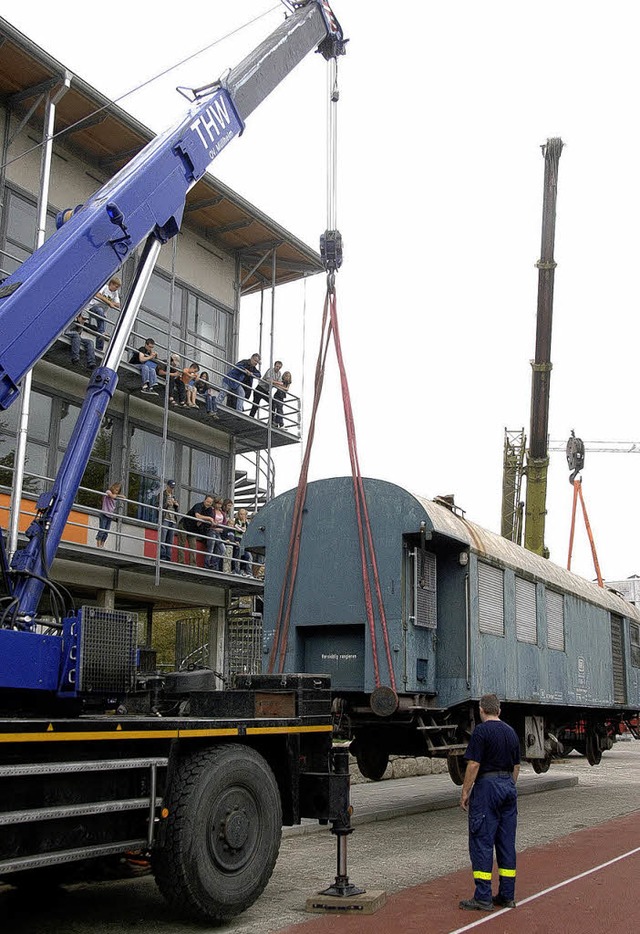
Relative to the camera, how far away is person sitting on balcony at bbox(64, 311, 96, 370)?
51.7 feet

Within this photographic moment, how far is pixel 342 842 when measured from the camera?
7.83 metres

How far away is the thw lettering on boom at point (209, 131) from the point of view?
9461 millimetres

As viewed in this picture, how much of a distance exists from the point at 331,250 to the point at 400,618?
4.79 meters

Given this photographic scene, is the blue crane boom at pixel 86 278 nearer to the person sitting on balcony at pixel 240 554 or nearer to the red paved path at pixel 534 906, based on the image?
the red paved path at pixel 534 906

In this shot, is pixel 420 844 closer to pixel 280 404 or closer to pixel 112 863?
pixel 112 863

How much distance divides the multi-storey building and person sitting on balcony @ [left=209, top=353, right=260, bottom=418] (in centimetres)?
34

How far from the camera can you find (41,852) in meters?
5.99

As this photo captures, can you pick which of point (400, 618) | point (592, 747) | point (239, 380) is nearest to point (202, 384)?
point (239, 380)

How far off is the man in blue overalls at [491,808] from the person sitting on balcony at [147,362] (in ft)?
35.4

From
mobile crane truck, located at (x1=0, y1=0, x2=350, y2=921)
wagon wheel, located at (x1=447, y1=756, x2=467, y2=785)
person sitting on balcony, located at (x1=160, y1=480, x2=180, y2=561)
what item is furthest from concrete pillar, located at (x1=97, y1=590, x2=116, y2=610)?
mobile crane truck, located at (x1=0, y1=0, x2=350, y2=921)

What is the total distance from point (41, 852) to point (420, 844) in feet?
19.1

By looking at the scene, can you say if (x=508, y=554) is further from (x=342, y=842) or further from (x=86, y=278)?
(x=86, y=278)

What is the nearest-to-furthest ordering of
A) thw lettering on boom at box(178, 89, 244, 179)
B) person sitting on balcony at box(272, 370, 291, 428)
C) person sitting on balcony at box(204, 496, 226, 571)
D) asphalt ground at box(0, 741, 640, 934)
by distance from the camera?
asphalt ground at box(0, 741, 640, 934)
thw lettering on boom at box(178, 89, 244, 179)
person sitting on balcony at box(204, 496, 226, 571)
person sitting on balcony at box(272, 370, 291, 428)

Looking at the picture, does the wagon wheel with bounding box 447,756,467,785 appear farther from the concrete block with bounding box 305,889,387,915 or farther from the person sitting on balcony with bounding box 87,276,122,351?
the person sitting on balcony with bounding box 87,276,122,351
